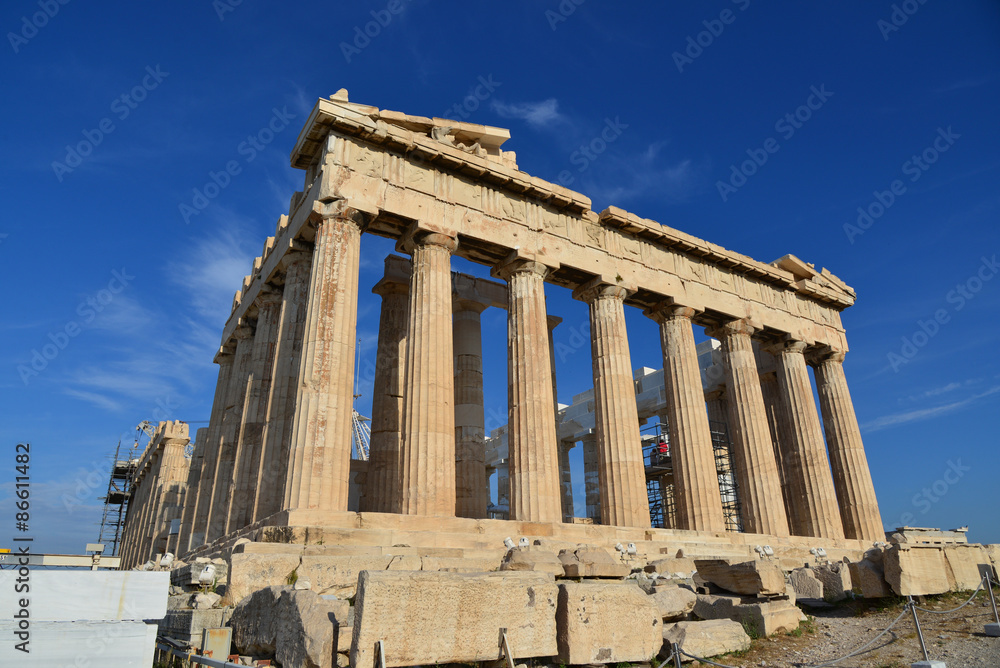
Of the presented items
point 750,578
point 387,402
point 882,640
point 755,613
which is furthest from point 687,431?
point 882,640

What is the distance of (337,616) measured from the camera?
6938 mm

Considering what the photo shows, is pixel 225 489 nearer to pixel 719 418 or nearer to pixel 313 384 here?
pixel 313 384

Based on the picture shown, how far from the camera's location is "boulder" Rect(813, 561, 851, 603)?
11.7 meters

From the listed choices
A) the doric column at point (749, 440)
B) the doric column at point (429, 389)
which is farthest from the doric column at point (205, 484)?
the doric column at point (749, 440)

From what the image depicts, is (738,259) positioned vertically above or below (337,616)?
above

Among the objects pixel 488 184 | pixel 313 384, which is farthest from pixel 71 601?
pixel 488 184

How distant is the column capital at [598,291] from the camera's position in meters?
22.8

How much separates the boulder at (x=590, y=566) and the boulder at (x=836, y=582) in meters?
4.14

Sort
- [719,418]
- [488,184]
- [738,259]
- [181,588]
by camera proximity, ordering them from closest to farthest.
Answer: [181,588], [488,184], [738,259], [719,418]

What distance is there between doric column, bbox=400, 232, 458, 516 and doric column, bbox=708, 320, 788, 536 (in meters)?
12.8

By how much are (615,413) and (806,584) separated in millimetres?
9445

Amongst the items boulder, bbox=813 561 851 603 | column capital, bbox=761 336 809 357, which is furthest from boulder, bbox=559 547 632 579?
column capital, bbox=761 336 809 357

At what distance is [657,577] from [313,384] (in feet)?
30.4

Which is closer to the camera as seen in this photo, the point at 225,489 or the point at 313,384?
the point at 313,384
